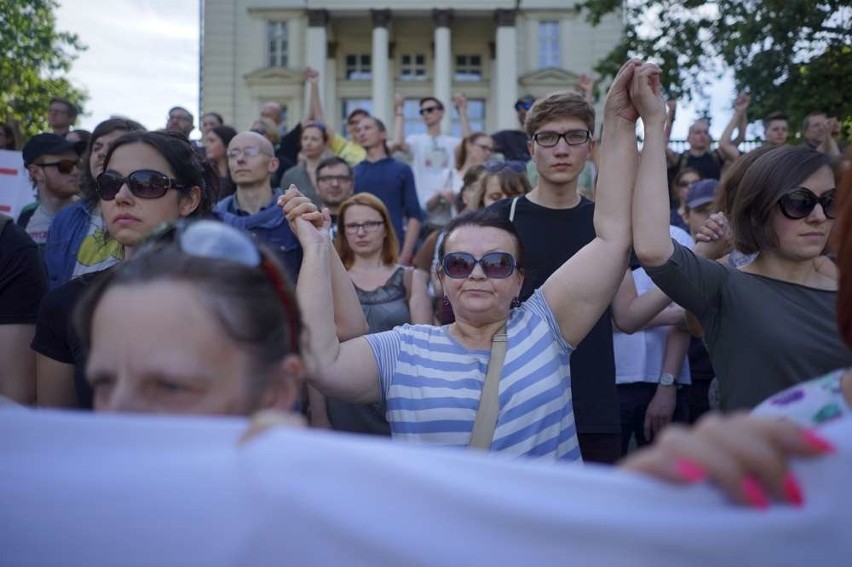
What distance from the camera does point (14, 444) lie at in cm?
153

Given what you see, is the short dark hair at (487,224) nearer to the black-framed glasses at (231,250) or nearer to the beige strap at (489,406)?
the beige strap at (489,406)

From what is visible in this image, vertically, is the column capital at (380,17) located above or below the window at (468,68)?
above

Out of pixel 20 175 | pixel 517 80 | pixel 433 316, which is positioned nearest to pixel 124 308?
pixel 433 316

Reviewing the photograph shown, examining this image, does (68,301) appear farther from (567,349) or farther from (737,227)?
(737,227)

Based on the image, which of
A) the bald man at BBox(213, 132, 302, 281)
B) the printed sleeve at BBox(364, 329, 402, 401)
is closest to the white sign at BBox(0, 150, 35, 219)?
the bald man at BBox(213, 132, 302, 281)

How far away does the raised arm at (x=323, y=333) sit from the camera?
3.07 metres

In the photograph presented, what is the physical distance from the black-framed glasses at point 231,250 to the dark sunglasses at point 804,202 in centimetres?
199

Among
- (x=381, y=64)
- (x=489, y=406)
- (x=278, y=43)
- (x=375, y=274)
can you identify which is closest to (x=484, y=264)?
(x=489, y=406)

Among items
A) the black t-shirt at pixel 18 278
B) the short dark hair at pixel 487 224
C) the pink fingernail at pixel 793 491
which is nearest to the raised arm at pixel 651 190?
the short dark hair at pixel 487 224

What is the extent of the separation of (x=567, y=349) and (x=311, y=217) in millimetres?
980

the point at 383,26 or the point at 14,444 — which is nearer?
the point at 14,444

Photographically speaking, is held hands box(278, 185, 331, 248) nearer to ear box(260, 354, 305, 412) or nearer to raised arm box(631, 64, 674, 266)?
raised arm box(631, 64, 674, 266)

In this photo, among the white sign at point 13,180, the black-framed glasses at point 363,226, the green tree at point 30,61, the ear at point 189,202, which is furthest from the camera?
the green tree at point 30,61

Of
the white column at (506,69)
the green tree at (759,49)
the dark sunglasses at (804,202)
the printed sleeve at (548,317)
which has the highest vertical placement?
the white column at (506,69)
